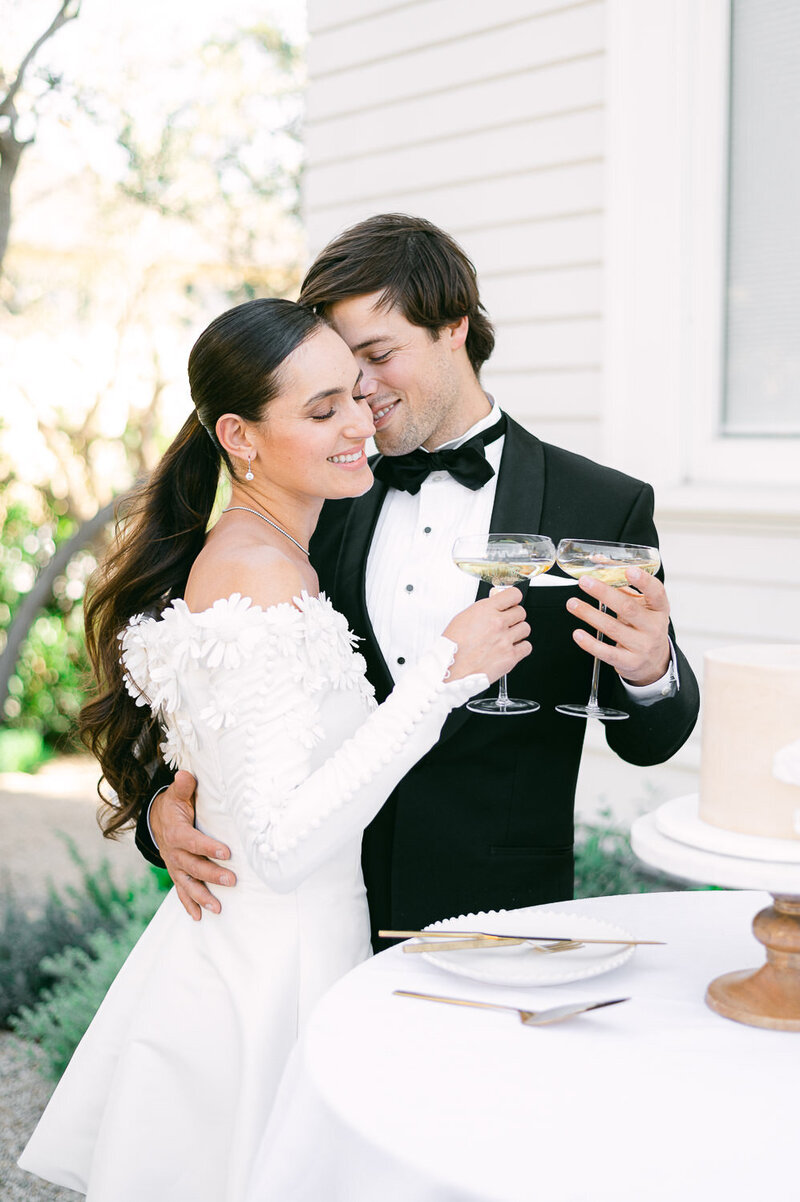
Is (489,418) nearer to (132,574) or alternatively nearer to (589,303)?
(132,574)

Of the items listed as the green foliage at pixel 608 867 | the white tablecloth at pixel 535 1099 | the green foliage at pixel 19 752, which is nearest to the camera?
the white tablecloth at pixel 535 1099

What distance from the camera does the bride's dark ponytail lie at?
2.06m

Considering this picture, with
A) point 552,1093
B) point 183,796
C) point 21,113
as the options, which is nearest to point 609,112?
point 21,113

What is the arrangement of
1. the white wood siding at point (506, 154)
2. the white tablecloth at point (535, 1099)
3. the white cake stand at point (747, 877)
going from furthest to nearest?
the white wood siding at point (506, 154)
the white cake stand at point (747, 877)
the white tablecloth at point (535, 1099)

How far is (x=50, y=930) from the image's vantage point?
13.8ft

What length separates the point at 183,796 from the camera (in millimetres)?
2094

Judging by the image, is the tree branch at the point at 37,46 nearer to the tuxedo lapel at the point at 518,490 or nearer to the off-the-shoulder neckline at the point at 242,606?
the tuxedo lapel at the point at 518,490

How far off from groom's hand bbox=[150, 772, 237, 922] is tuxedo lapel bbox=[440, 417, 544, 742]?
0.65 meters

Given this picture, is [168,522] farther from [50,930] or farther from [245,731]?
[50,930]

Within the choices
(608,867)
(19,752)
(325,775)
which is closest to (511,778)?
(325,775)

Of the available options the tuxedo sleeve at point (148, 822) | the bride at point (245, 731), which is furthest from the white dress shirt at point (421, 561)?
the tuxedo sleeve at point (148, 822)

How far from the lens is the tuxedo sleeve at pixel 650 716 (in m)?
2.13

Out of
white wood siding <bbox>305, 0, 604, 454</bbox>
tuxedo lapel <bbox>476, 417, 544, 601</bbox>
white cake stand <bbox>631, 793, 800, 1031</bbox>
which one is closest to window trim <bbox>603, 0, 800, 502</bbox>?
white wood siding <bbox>305, 0, 604, 454</bbox>

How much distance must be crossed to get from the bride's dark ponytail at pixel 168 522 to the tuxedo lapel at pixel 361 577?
0.29 metres
